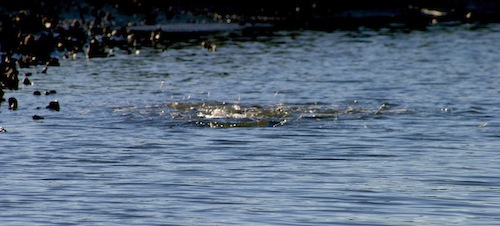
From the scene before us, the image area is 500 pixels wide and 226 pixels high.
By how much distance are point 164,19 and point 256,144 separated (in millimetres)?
37612

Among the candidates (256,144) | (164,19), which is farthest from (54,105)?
(164,19)

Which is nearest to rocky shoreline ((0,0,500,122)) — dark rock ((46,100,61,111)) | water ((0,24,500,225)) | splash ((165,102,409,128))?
water ((0,24,500,225))

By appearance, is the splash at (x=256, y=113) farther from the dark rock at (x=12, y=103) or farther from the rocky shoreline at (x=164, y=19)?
the rocky shoreline at (x=164, y=19)

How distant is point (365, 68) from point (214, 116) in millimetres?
13565

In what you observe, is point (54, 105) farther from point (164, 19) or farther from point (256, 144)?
point (164, 19)

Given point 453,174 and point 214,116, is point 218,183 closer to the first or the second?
point 453,174

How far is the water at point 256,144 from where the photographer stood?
620 inches

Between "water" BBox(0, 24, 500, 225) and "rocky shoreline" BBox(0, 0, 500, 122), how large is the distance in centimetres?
353

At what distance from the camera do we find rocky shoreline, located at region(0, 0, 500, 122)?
4378cm

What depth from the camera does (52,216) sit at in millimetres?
15266

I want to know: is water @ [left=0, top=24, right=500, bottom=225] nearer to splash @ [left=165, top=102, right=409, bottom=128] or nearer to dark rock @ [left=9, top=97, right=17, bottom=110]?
splash @ [left=165, top=102, right=409, bottom=128]

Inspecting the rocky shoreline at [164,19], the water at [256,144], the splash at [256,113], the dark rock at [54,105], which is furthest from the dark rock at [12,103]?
the rocky shoreline at [164,19]

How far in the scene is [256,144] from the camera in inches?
861

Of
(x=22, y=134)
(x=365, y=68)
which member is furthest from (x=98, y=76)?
(x=22, y=134)
